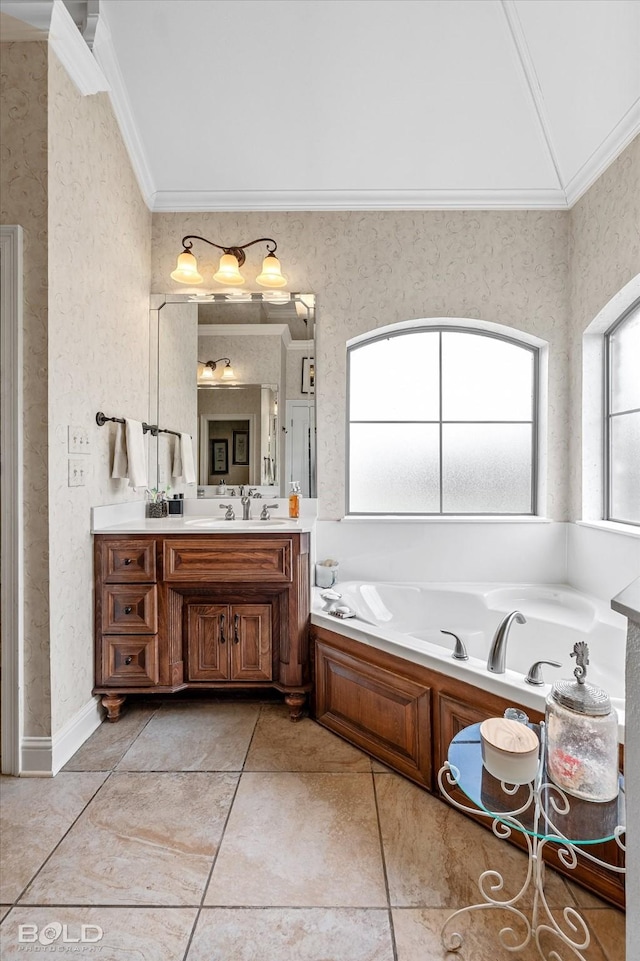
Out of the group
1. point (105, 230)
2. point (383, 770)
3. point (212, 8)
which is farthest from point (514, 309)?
point (383, 770)

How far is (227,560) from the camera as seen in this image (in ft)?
7.14

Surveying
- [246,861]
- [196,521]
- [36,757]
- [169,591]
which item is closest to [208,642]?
[169,591]

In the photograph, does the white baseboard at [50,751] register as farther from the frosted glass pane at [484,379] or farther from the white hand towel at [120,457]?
the frosted glass pane at [484,379]

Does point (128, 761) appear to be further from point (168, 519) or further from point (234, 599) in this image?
point (168, 519)

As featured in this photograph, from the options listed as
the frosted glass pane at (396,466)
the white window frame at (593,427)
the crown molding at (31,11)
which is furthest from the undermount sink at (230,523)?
the crown molding at (31,11)

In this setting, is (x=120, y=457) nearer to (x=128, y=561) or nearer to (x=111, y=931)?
(x=128, y=561)

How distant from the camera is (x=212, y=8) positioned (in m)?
2.05

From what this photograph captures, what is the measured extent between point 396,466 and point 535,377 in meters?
1.00

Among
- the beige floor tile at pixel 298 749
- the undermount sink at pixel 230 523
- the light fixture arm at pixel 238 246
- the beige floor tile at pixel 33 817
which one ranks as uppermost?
the light fixture arm at pixel 238 246

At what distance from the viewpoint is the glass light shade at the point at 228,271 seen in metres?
2.68

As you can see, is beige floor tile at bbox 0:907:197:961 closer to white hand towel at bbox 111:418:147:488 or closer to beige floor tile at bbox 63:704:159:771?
beige floor tile at bbox 63:704:159:771

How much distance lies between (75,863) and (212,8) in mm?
3219

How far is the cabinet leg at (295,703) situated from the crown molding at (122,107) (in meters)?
2.77

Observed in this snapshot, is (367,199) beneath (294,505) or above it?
above
